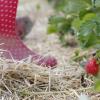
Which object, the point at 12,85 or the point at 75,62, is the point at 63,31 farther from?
the point at 12,85

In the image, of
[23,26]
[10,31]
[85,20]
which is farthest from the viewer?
[23,26]

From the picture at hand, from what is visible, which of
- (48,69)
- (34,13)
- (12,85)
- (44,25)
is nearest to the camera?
(12,85)

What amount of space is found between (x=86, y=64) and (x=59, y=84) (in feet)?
0.54

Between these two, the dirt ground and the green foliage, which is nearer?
the dirt ground

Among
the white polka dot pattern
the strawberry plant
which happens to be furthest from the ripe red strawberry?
the white polka dot pattern

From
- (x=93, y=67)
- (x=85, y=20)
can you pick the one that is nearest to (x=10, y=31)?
(x=85, y=20)

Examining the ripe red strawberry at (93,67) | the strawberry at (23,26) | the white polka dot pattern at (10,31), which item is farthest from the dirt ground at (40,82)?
the strawberry at (23,26)

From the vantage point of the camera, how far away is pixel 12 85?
2279mm

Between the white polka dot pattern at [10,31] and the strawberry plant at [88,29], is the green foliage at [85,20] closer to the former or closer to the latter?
the strawberry plant at [88,29]

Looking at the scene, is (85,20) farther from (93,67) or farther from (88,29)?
(93,67)

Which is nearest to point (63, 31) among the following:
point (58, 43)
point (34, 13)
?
point (58, 43)

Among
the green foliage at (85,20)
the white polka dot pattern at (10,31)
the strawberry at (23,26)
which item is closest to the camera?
the green foliage at (85,20)

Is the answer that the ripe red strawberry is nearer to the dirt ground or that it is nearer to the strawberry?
the dirt ground

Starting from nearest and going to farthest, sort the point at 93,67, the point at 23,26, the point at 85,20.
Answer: the point at 93,67
the point at 85,20
the point at 23,26
